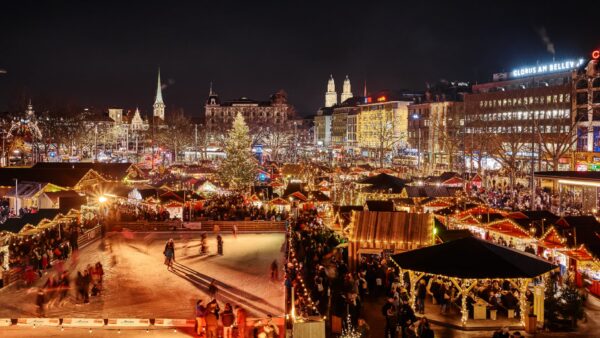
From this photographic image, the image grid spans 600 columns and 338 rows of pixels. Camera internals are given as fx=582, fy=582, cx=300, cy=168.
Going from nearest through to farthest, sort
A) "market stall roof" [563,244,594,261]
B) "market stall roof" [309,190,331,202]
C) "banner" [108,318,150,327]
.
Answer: "banner" [108,318,150,327]
"market stall roof" [563,244,594,261]
"market stall roof" [309,190,331,202]

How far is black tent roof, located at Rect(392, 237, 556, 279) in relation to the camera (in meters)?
12.1

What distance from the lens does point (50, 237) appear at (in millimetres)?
23531

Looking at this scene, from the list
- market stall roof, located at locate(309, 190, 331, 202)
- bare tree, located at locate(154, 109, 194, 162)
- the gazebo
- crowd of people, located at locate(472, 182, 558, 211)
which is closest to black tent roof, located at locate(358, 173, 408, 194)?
market stall roof, located at locate(309, 190, 331, 202)

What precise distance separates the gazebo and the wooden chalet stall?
3392mm

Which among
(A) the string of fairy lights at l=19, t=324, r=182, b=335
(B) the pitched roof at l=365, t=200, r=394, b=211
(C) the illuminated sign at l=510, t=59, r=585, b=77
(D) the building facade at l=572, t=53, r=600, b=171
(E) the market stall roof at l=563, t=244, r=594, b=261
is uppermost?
(C) the illuminated sign at l=510, t=59, r=585, b=77

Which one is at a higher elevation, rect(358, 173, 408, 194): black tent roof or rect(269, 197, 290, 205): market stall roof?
rect(358, 173, 408, 194): black tent roof

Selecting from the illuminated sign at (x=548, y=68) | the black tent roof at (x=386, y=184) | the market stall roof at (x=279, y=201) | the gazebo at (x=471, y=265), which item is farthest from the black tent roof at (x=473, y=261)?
the illuminated sign at (x=548, y=68)

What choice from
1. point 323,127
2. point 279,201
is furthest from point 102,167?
point 323,127

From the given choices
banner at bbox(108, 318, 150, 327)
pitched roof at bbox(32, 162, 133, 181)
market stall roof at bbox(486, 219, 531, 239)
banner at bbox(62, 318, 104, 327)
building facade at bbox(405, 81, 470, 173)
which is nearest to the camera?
banner at bbox(108, 318, 150, 327)

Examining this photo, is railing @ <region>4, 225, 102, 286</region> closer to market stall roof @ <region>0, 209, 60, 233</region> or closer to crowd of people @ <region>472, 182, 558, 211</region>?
market stall roof @ <region>0, 209, 60, 233</region>

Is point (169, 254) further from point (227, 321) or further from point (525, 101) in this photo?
point (525, 101)

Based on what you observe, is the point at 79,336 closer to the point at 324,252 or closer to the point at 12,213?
the point at 324,252

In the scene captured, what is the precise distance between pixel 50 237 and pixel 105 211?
7947 millimetres

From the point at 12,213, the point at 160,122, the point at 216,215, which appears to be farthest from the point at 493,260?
the point at 160,122
